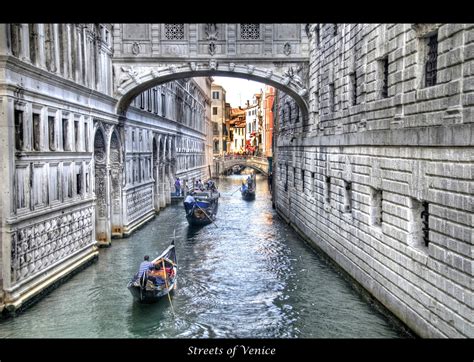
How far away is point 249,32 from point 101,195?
328 inches

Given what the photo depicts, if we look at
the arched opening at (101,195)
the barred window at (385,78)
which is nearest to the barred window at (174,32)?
the arched opening at (101,195)

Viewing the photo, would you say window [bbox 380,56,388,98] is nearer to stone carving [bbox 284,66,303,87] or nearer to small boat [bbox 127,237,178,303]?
small boat [bbox 127,237,178,303]

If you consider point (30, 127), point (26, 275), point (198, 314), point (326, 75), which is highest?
point (326, 75)

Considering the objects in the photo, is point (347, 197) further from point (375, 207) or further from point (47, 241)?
point (47, 241)

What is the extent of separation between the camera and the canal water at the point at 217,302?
10.5 m

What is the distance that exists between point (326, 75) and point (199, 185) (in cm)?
1644

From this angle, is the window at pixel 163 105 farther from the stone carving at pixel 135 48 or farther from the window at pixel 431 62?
the window at pixel 431 62

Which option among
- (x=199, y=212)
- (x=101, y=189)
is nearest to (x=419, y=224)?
(x=101, y=189)

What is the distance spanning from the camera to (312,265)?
16359mm

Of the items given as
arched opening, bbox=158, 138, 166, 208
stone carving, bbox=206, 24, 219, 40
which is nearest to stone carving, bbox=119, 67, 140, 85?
stone carving, bbox=206, 24, 219, 40

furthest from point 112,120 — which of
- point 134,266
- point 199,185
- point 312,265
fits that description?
point 199,185
